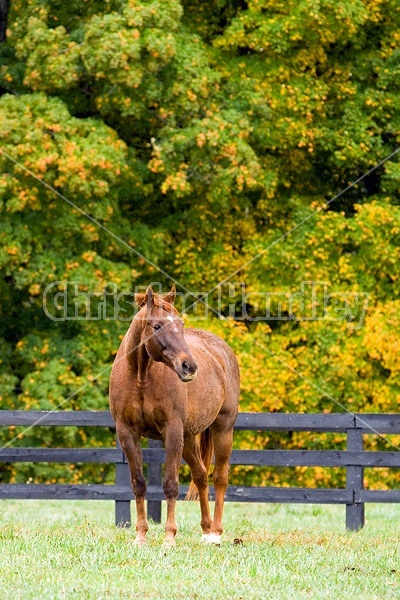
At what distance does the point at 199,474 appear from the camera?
985cm

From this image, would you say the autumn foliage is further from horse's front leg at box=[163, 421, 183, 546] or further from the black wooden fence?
horse's front leg at box=[163, 421, 183, 546]

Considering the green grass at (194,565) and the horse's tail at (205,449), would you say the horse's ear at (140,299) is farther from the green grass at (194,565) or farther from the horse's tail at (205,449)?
the green grass at (194,565)

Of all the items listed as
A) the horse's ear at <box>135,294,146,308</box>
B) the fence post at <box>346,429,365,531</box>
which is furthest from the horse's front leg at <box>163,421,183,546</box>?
the fence post at <box>346,429,365,531</box>

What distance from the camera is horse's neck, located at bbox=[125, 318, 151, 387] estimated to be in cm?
875

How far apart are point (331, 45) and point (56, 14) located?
544 centimetres

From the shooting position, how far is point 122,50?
17859 millimetres

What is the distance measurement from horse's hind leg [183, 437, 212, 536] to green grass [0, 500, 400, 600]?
0.22 m

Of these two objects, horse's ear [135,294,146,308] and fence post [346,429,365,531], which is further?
fence post [346,429,365,531]

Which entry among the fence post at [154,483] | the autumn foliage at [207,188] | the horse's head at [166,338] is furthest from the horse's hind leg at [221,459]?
the autumn foliage at [207,188]

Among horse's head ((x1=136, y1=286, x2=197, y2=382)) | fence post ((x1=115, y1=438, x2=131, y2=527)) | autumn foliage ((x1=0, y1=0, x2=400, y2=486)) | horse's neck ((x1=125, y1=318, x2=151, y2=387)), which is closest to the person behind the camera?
horse's head ((x1=136, y1=286, x2=197, y2=382))

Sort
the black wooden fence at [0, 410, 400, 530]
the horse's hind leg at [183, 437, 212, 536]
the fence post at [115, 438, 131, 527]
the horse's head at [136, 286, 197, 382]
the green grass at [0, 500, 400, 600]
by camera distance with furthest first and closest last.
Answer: the fence post at [115, 438, 131, 527] → the black wooden fence at [0, 410, 400, 530] → the horse's hind leg at [183, 437, 212, 536] → the horse's head at [136, 286, 197, 382] → the green grass at [0, 500, 400, 600]

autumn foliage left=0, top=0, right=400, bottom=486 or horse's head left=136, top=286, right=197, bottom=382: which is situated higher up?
horse's head left=136, top=286, right=197, bottom=382

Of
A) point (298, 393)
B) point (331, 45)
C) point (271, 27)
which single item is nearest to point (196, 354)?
point (298, 393)

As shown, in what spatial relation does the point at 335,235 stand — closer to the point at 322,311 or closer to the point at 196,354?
the point at 322,311
